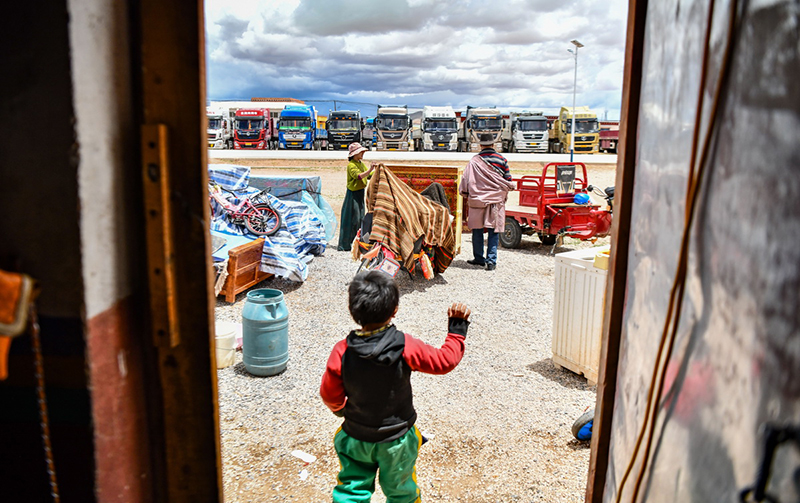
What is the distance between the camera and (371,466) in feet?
7.90

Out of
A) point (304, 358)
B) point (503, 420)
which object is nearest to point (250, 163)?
point (304, 358)

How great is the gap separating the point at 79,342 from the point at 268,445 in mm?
2581

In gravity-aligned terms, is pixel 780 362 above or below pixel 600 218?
above

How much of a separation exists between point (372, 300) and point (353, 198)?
6.38 m

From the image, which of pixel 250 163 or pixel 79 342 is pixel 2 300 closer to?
pixel 79 342

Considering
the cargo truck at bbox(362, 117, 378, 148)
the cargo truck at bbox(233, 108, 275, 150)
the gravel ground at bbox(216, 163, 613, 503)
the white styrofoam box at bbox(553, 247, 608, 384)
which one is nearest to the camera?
the gravel ground at bbox(216, 163, 613, 503)

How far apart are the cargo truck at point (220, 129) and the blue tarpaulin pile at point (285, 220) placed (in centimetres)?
2175

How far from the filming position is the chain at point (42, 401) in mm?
1152

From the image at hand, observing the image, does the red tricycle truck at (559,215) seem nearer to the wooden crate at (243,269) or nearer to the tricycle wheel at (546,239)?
the tricycle wheel at (546,239)

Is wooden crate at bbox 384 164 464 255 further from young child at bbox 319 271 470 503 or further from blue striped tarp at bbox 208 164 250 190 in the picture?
young child at bbox 319 271 470 503

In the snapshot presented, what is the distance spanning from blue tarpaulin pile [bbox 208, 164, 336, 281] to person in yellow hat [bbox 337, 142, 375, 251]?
1.48ft

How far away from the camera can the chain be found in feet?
3.78

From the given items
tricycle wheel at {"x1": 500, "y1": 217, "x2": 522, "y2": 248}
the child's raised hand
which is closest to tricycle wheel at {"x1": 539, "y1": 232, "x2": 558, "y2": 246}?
tricycle wheel at {"x1": 500, "y1": 217, "x2": 522, "y2": 248}

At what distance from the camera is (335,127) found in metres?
29.8
